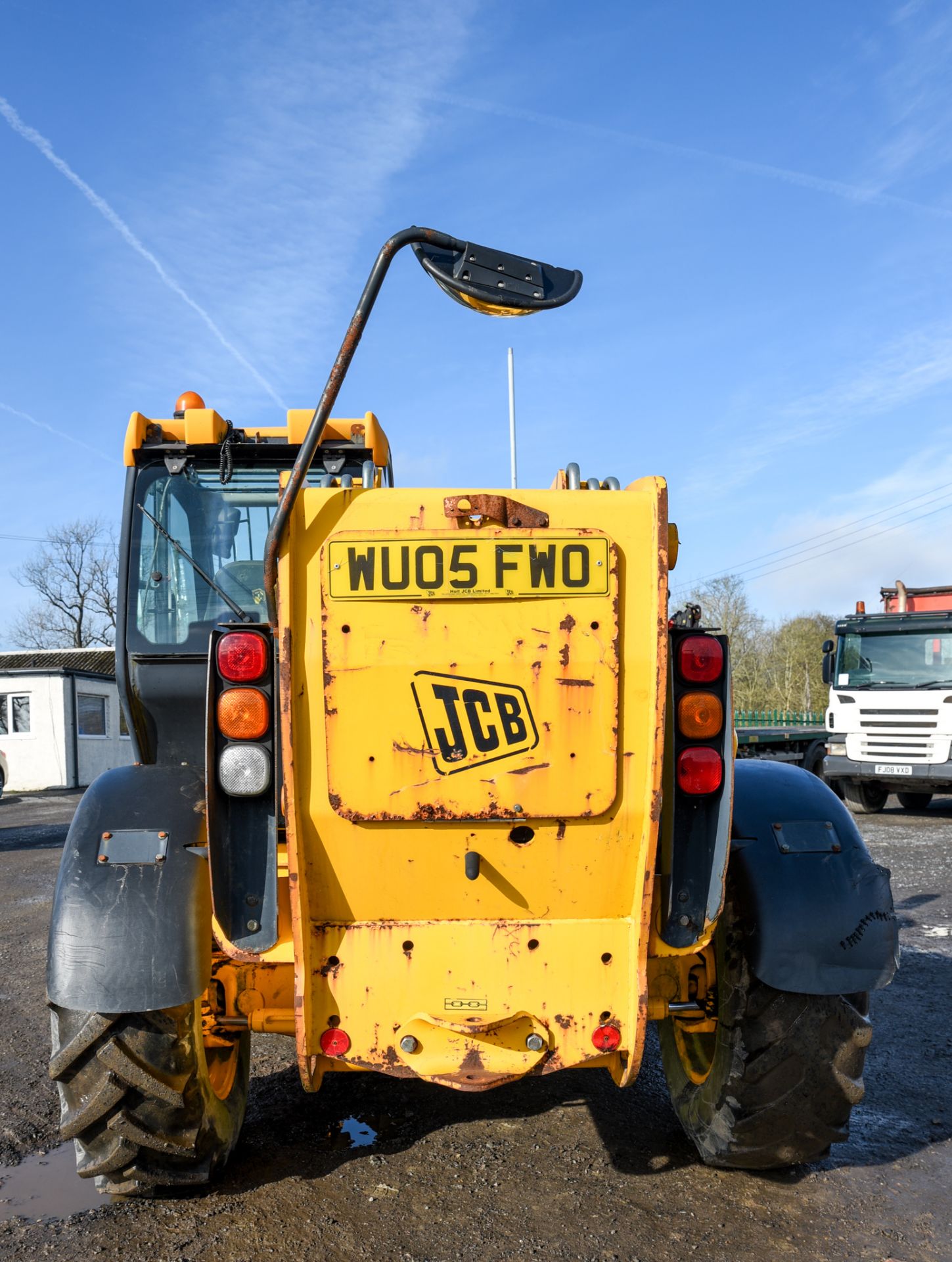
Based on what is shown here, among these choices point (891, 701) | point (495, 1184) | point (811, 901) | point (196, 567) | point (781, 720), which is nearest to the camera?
point (811, 901)

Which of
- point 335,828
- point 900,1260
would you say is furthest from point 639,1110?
point 335,828

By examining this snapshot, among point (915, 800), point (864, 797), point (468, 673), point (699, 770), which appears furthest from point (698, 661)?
point (915, 800)

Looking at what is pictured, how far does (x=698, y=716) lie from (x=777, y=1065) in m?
1.13

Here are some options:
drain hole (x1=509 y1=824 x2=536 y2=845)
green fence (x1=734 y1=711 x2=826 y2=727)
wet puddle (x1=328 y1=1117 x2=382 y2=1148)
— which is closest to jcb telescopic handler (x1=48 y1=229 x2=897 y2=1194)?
drain hole (x1=509 y1=824 x2=536 y2=845)

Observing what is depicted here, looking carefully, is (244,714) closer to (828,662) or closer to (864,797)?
(828,662)

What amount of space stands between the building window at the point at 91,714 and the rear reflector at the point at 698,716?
2488 centimetres

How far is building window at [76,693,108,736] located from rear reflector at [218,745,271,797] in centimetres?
2441

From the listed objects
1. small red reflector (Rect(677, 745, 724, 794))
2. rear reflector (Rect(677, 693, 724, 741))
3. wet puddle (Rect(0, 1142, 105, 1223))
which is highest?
rear reflector (Rect(677, 693, 724, 741))

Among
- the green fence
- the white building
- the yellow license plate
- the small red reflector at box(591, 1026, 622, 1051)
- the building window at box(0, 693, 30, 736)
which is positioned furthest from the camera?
the building window at box(0, 693, 30, 736)

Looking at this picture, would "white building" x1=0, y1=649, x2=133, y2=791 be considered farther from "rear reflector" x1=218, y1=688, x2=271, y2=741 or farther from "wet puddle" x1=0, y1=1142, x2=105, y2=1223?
"rear reflector" x1=218, y1=688, x2=271, y2=741

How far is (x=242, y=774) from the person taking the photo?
277cm

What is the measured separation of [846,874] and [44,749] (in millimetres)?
25038

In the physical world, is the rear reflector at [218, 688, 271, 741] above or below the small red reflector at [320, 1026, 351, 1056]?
above

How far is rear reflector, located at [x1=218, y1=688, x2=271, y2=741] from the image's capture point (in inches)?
109
